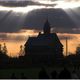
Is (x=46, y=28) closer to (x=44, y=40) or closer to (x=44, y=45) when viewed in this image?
(x=44, y=40)

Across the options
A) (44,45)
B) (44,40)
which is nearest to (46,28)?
(44,40)

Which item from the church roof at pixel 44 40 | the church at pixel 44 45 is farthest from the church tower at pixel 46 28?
the church roof at pixel 44 40

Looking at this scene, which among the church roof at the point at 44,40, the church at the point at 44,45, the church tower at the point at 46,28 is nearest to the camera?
the church at the point at 44,45

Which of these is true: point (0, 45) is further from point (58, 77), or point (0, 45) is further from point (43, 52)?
point (58, 77)

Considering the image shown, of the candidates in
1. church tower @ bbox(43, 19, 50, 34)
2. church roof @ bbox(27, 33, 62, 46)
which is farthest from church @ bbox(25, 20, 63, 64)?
church tower @ bbox(43, 19, 50, 34)

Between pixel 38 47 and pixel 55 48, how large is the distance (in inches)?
209

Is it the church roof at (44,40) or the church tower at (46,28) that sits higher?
the church tower at (46,28)

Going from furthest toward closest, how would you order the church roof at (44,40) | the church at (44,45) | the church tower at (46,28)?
the church tower at (46,28)
the church roof at (44,40)
the church at (44,45)

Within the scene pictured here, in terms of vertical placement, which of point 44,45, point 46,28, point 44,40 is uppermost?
point 46,28

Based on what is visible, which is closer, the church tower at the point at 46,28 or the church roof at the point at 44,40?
Result: the church roof at the point at 44,40

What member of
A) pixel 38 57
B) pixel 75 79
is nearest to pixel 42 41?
pixel 38 57

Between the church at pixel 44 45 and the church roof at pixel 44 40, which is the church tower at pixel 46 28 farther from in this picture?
the church roof at pixel 44 40

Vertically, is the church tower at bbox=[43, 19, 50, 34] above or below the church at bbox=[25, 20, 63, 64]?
above

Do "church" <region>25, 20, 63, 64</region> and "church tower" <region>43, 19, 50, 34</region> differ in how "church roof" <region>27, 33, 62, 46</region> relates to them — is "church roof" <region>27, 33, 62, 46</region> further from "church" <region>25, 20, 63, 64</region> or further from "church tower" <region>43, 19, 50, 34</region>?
"church tower" <region>43, 19, 50, 34</region>
